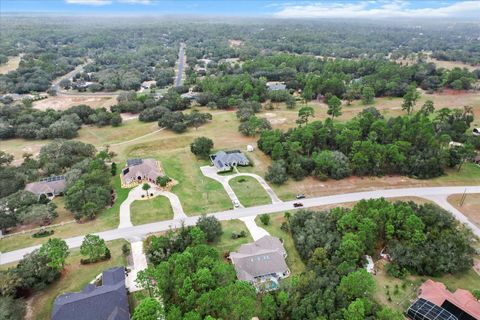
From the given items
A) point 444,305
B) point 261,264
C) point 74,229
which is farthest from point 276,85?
point 444,305

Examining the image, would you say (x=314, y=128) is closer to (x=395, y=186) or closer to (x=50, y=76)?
(x=395, y=186)

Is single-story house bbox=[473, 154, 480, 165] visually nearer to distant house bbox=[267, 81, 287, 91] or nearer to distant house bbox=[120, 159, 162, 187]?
distant house bbox=[120, 159, 162, 187]

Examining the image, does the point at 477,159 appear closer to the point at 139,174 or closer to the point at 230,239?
the point at 230,239

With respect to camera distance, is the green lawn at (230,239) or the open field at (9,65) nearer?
the green lawn at (230,239)

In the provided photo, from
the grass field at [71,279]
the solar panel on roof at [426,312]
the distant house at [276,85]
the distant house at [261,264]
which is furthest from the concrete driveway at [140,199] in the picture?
the distant house at [276,85]

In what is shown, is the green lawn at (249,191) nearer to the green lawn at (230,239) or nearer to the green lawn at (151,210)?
the green lawn at (230,239)

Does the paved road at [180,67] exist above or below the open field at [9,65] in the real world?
below
